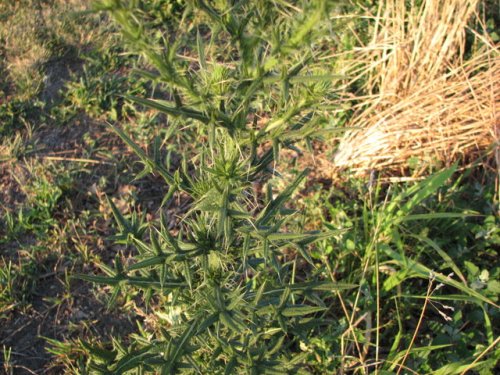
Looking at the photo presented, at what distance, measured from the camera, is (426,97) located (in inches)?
116

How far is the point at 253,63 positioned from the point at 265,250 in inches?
18.5

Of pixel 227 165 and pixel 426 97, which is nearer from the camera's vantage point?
pixel 227 165

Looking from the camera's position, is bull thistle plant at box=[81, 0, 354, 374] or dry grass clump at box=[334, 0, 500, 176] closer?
bull thistle plant at box=[81, 0, 354, 374]

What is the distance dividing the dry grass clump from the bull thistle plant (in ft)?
4.95

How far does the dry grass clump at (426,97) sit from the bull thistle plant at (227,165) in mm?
1509

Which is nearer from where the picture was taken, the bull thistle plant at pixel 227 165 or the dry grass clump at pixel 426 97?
the bull thistle plant at pixel 227 165

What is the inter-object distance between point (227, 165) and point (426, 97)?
2.10 metres

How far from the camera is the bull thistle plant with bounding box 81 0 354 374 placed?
39.2 inches

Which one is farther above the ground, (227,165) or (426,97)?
(227,165)

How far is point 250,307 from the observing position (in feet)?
4.72

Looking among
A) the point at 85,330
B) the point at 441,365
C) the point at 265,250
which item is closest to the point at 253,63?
the point at 265,250

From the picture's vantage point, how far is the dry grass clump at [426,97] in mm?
2844

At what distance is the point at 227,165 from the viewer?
122cm

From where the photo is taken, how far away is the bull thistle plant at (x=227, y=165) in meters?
1.00
